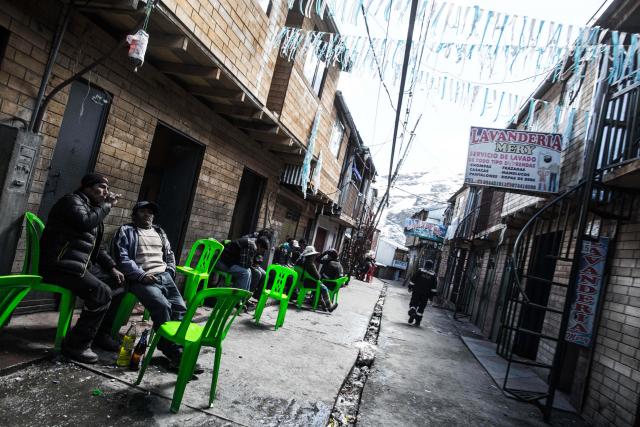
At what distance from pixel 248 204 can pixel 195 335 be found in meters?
6.03

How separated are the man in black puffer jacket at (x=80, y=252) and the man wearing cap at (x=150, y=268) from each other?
325mm

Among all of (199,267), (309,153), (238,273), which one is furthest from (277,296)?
(309,153)

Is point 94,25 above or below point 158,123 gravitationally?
above

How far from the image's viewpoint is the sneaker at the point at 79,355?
10.7 ft

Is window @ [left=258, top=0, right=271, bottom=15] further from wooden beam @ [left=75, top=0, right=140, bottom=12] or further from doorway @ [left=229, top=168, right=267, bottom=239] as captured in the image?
doorway @ [left=229, top=168, right=267, bottom=239]

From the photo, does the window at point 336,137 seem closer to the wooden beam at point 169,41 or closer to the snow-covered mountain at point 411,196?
the wooden beam at point 169,41

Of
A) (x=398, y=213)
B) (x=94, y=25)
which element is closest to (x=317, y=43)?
(x=94, y=25)

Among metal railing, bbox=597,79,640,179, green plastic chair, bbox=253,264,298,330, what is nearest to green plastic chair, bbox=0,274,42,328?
green plastic chair, bbox=253,264,298,330

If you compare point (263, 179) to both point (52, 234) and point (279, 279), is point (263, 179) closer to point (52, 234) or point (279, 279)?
point (279, 279)

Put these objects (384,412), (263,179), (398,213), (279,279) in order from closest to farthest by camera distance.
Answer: (384,412) < (279,279) < (263,179) < (398,213)

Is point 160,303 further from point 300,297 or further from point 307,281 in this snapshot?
point 307,281

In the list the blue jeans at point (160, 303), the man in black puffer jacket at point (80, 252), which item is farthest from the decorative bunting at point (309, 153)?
the man in black puffer jacket at point (80, 252)

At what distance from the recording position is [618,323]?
16.1 ft

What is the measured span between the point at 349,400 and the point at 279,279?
279 centimetres
